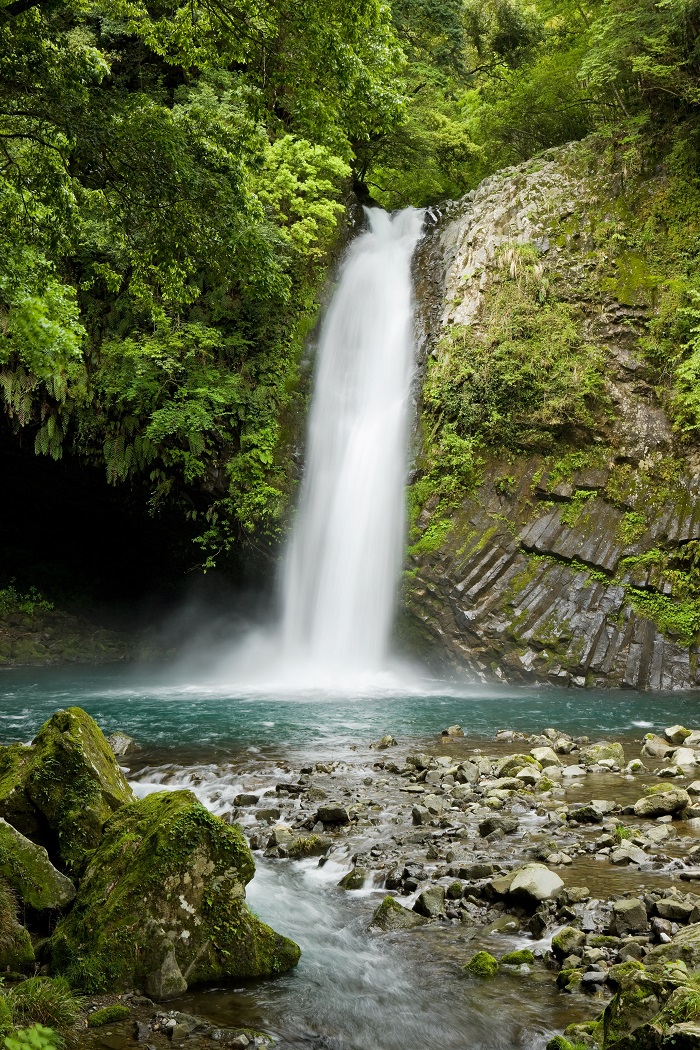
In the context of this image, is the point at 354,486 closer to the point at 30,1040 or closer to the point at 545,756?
the point at 545,756

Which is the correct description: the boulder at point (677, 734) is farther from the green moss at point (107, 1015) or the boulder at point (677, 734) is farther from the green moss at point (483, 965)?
the green moss at point (107, 1015)

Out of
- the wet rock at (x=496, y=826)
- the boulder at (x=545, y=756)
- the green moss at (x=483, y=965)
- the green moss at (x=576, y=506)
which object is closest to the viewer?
the green moss at (x=483, y=965)

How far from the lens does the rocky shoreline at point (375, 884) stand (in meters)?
3.60

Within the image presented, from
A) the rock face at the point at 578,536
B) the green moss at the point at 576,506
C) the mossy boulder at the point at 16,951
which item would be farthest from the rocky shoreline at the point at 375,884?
the green moss at the point at 576,506

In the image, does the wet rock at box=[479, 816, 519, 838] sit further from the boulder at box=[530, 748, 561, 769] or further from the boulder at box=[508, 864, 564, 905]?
the boulder at box=[530, 748, 561, 769]

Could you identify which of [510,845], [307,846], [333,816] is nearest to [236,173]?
[333,816]

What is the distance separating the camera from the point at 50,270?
915 centimetres

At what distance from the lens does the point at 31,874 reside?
435 cm

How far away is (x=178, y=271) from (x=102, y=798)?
513cm

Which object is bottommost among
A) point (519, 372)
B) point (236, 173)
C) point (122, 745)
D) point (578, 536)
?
point (122, 745)

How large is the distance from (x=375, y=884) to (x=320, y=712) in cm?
707

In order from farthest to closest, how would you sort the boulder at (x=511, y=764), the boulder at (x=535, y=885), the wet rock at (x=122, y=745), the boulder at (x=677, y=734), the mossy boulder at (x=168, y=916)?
the boulder at (x=677, y=734), the wet rock at (x=122, y=745), the boulder at (x=511, y=764), the boulder at (x=535, y=885), the mossy boulder at (x=168, y=916)

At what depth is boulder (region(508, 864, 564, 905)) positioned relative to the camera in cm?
467

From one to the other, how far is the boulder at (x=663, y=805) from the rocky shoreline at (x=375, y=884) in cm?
2
